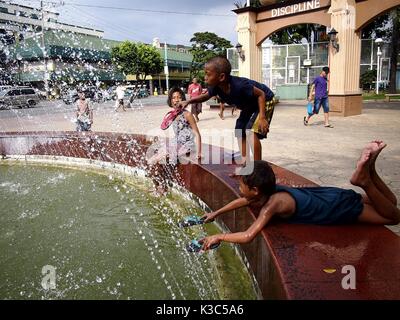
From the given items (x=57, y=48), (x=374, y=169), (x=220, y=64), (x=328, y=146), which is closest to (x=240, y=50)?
(x=328, y=146)

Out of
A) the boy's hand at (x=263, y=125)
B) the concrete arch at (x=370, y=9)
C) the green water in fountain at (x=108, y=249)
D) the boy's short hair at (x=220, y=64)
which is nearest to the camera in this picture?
the green water in fountain at (x=108, y=249)

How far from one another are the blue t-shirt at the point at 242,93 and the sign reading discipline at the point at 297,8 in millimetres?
11868

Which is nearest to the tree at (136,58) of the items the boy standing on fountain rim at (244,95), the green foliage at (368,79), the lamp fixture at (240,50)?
the green foliage at (368,79)

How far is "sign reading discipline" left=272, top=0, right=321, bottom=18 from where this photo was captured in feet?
45.5

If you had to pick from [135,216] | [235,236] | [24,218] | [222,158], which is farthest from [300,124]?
[235,236]

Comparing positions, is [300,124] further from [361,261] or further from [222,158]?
[361,261]

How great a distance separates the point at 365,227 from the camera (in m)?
2.52

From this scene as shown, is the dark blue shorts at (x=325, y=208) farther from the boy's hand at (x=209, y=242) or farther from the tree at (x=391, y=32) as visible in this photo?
Answer: the tree at (x=391, y=32)

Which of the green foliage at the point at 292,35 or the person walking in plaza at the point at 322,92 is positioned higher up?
the green foliage at the point at 292,35

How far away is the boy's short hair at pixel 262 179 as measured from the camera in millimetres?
2482

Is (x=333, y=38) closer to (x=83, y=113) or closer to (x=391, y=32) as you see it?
(x=83, y=113)

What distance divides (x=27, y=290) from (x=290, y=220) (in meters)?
2.18

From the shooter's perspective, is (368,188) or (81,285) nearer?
(368,188)
